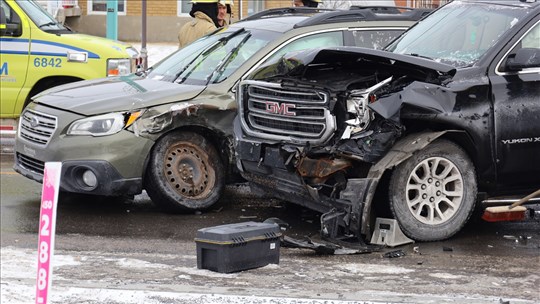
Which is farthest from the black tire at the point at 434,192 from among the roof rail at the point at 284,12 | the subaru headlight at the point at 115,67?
the subaru headlight at the point at 115,67

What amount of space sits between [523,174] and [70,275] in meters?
3.48

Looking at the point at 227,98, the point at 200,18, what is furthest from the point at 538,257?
the point at 200,18

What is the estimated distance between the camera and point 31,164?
953 cm

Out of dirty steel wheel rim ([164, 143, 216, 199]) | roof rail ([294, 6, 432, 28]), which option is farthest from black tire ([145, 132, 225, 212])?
roof rail ([294, 6, 432, 28])

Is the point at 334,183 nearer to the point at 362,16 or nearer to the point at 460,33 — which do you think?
the point at 460,33

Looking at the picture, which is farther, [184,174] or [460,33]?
[184,174]

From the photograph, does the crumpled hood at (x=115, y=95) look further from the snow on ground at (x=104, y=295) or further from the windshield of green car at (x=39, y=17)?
the windshield of green car at (x=39, y=17)

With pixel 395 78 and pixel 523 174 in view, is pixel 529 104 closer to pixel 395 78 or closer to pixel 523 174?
pixel 523 174

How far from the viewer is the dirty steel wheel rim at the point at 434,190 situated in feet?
26.4

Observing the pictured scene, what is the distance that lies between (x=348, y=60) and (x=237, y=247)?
185cm

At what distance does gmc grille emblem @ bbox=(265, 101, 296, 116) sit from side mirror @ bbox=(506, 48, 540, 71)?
5.42 feet

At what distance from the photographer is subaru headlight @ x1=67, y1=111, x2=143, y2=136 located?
9.02 m

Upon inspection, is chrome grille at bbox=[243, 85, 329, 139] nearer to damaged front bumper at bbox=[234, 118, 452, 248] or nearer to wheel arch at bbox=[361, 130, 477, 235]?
damaged front bumper at bbox=[234, 118, 452, 248]

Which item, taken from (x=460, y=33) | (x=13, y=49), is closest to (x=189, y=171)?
(x=460, y=33)
